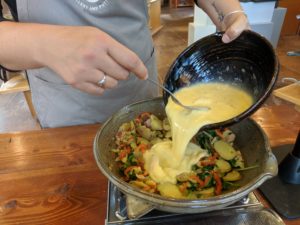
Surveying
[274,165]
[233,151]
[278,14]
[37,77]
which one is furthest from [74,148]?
[278,14]

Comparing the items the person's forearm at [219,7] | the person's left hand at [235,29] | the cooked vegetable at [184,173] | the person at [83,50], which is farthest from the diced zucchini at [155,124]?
the person's forearm at [219,7]

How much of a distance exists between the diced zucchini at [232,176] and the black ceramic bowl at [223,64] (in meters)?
0.14

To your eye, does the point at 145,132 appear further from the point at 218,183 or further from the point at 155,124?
the point at 218,183

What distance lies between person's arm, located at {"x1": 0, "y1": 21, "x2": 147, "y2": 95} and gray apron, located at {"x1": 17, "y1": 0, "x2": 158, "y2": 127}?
0.81 feet

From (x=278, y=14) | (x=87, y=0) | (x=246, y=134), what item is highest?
(x=87, y=0)

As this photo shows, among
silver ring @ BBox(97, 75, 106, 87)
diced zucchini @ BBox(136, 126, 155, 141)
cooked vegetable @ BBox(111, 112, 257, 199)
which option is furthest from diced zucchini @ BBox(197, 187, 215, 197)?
silver ring @ BBox(97, 75, 106, 87)

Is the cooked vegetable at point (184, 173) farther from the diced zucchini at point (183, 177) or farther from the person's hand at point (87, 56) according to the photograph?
the person's hand at point (87, 56)

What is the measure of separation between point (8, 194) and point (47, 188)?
112 millimetres

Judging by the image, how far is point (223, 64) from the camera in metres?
0.79

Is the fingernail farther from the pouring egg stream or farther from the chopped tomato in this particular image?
the chopped tomato

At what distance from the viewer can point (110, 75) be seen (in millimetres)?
630

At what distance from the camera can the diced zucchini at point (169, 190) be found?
0.63 meters

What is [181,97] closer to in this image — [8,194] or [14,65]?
[14,65]

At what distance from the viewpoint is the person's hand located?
59 centimetres
